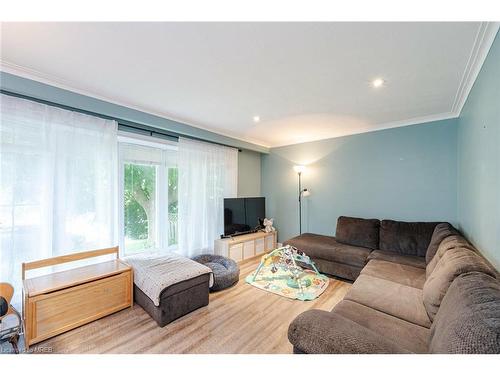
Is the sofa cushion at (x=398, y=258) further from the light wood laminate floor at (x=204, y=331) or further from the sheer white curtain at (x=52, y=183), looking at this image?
the sheer white curtain at (x=52, y=183)

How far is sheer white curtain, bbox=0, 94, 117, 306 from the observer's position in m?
1.88

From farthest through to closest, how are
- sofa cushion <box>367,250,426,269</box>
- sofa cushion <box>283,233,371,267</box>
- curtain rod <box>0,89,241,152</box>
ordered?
sofa cushion <box>283,233,371,267</box>
sofa cushion <box>367,250,426,269</box>
curtain rod <box>0,89,241,152</box>

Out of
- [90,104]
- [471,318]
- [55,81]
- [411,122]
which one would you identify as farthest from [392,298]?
[55,81]

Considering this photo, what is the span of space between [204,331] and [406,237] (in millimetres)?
2890

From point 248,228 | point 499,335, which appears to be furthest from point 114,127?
point 499,335

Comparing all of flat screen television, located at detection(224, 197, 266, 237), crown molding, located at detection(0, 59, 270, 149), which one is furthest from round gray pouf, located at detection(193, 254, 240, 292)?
crown molding, located at detection(0, 59, 270, 149)

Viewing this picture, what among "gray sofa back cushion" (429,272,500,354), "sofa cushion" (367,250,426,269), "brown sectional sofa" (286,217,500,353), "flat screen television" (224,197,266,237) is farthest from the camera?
"flat screen television" (224,197,266,237)

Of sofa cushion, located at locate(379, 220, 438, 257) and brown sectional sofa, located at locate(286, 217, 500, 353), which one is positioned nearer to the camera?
brown sectional sofa, located at locate(286, 217, 500, 353)

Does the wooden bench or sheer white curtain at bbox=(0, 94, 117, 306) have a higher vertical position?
sheer white curtain at bbox=(0, 94, 117, 306)

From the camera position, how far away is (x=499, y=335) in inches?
28.7

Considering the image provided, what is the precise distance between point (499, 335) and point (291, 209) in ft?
12.2

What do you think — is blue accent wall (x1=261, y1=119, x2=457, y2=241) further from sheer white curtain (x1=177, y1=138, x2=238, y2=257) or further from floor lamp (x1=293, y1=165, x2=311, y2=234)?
sheer white curtain (x1=177, y1=138, x2=238, y2=257)

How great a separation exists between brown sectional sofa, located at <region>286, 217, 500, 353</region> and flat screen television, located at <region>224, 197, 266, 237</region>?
6.60 feet
